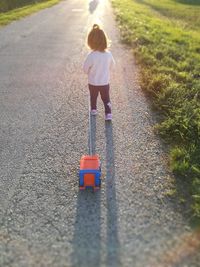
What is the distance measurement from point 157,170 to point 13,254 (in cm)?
188

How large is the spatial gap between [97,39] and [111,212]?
253cm

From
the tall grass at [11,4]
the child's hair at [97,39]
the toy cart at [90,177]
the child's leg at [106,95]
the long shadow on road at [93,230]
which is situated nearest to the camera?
the long shadow on road at [93,230]

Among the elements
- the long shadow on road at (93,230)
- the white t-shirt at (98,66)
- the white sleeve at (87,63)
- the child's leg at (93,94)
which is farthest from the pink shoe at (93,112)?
the long shadow on road at (93,230)

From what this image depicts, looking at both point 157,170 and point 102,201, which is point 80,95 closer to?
point 157,170

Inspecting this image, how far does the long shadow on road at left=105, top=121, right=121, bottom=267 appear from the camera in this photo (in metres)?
2.88

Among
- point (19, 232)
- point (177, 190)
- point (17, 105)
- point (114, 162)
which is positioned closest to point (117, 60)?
point (17, 105)

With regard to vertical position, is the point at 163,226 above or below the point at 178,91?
below

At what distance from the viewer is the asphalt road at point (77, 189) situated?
2.93m

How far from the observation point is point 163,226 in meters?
3.20

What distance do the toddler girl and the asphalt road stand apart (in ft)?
1.40

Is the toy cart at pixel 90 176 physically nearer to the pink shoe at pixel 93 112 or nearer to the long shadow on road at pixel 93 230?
the long shadow on road at pixel 93 230

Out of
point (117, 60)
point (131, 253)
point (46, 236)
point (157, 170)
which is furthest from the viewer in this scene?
point (117, 60)

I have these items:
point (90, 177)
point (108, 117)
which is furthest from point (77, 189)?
point (108, 117)

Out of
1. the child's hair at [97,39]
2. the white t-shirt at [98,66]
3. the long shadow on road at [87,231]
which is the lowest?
the long shadow on road at [87,231]
